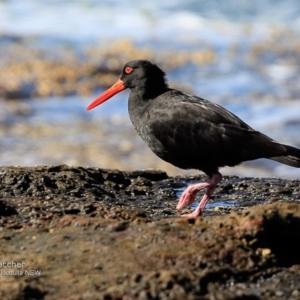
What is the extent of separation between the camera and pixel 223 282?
3.73 m

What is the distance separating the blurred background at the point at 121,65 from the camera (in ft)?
42.3

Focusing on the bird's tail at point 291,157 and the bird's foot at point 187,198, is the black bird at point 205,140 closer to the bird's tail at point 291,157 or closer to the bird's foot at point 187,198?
the bird's tail at point 291,157

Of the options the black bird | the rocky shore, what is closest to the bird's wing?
the black bird

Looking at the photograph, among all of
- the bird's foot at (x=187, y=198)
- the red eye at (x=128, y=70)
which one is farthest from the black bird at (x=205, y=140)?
the red eye at (x=128, y=70)

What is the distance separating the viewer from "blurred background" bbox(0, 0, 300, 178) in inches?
508

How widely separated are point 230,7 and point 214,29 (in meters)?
3.14

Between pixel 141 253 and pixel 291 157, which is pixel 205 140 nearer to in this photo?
pixel 291 157

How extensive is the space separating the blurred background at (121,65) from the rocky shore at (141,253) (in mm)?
7207

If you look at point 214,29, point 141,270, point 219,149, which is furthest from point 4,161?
point 214,29

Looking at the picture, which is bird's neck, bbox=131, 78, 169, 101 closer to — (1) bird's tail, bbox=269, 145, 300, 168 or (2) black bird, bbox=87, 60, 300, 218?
(2) black bird, bbox=87, 60, 300, 218

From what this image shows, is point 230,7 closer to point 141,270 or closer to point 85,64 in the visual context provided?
point 85,64

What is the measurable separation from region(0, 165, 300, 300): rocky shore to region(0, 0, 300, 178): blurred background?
284 inches

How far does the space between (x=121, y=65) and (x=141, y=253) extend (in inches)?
Answer: 585

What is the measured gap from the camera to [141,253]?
3918 millimetres
